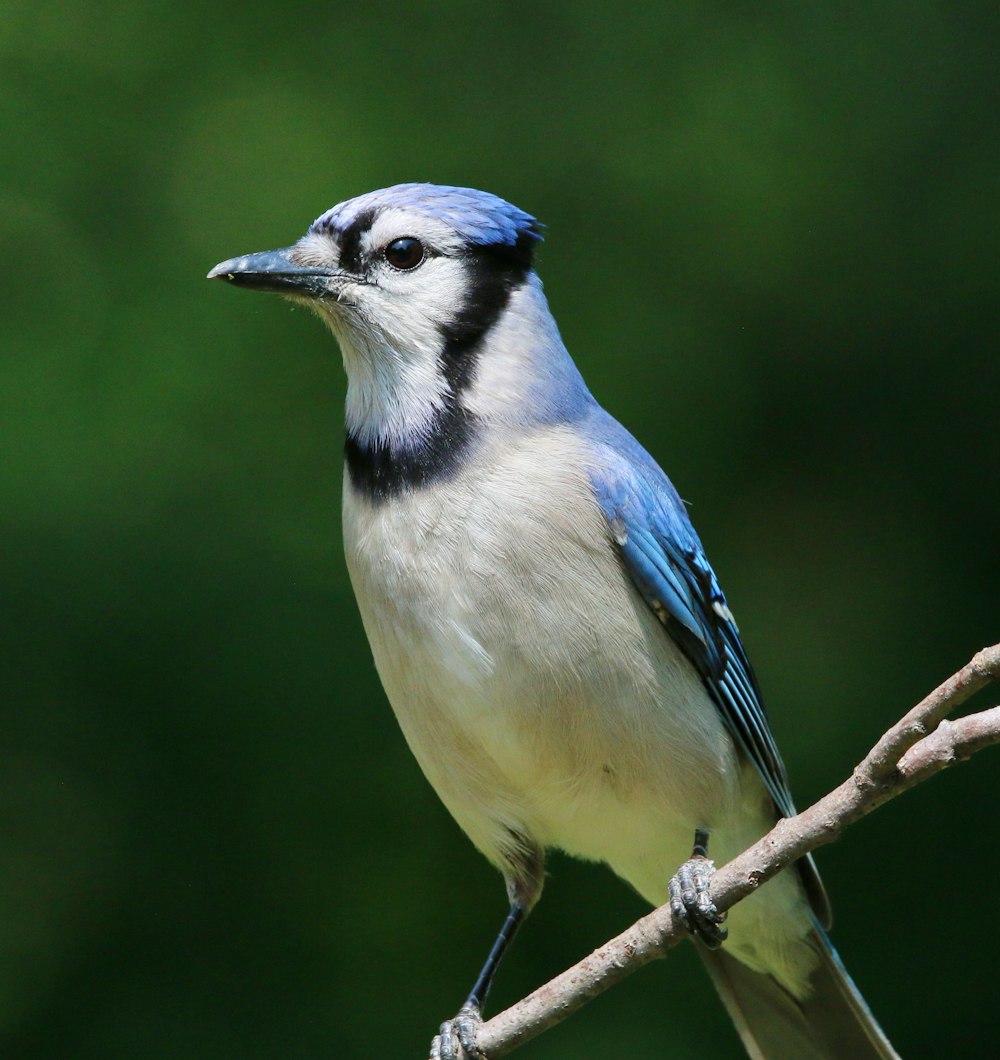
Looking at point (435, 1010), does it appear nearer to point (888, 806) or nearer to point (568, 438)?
point (888, 806)

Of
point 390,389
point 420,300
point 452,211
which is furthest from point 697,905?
point 452,211

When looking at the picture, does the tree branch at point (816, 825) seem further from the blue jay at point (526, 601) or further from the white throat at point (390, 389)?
the white throat at point (390, 389)

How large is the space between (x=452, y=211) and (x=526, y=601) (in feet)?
2.56

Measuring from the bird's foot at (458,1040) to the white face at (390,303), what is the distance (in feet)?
3.43

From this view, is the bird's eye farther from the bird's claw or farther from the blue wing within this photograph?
the bird's claw

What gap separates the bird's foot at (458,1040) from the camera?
8.38ft

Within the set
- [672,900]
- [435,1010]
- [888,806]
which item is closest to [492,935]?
[435,1010]

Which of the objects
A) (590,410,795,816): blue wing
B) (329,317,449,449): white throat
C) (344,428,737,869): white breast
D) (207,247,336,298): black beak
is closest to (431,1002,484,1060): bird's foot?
(344,428,737,869): white breast

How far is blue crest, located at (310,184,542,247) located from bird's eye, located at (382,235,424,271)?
7 cm

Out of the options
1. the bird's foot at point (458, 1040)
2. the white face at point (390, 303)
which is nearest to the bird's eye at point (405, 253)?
the white face at point (390, 303)

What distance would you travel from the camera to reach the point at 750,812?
2.90 m

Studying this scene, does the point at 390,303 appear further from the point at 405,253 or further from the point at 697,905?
the point at 697,905

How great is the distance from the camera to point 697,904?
2297mm

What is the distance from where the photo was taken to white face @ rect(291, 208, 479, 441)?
272 cm
